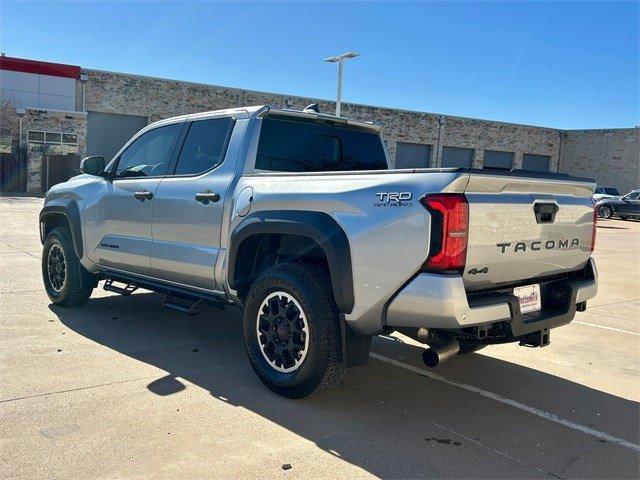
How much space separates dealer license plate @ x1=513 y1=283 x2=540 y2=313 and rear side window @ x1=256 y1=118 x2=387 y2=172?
1.98m

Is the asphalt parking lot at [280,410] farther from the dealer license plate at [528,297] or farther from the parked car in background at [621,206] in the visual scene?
the parked car in background at [621,206]

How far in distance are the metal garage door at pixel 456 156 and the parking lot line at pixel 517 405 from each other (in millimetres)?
32937

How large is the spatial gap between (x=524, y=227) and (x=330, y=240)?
1.19 meters

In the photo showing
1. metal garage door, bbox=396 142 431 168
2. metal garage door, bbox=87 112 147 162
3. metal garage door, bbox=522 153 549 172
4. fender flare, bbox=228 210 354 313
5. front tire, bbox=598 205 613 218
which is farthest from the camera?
metal garage door, bbox=522 153 549 172

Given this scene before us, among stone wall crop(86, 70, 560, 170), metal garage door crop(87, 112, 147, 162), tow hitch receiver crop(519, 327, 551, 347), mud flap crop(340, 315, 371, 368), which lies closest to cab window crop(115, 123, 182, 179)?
mud flap crop(340, 315, 371, 368)

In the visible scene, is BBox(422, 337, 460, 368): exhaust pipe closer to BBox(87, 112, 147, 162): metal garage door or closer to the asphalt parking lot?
the asphalt parking lot

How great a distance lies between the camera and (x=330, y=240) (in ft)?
11.9

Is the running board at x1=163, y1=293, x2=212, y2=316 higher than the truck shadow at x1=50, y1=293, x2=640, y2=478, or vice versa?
the running board at x1=163, y1=293, x2=212, y2=316

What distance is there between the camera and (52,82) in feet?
88.2

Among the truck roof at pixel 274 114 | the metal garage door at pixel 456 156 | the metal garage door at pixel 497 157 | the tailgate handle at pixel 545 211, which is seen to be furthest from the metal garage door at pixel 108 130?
the tailgate handle at pixel 545 211

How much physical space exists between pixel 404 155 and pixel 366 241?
33.0m

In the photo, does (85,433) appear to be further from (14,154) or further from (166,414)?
(14,154)

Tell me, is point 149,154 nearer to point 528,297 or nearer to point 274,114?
point 274,114

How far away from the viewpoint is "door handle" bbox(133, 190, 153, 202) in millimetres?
5135
